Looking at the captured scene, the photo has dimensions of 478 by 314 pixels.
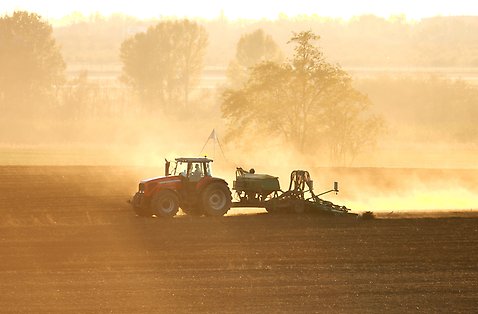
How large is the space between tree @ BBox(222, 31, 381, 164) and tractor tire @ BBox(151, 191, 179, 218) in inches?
1381

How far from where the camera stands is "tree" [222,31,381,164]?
230 feet

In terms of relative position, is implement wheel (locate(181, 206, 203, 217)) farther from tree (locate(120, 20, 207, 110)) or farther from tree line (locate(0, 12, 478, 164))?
tree (locate(120, 20, 207, 110))

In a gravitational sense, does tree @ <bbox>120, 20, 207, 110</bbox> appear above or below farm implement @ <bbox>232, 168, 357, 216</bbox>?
above

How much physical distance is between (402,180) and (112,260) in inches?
1268

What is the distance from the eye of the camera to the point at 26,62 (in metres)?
124

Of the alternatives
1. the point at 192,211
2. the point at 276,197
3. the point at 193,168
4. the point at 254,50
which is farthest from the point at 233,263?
the point at 254,50

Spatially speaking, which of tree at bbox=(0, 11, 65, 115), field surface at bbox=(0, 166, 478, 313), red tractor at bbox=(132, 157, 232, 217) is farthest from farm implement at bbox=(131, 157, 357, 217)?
tree at bbox=(0, 11, 65, 115)

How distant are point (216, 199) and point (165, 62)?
10076cm

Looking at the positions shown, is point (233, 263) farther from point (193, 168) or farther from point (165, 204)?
point (193, 168)

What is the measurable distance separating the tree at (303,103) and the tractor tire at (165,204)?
115 feet

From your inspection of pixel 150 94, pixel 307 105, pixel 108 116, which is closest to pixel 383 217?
pixel 307 105

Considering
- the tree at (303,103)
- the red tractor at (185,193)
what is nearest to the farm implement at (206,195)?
the red tractor at (185,193)

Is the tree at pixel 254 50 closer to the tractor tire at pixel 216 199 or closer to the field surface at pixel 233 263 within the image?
the field surface at pixel 233 263

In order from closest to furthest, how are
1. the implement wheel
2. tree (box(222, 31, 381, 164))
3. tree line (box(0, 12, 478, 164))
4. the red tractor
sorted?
the red tractor → the implement wheel → tree (box(222, 31, 381, 164)) → tree line (box(0, 12, 478, 164))
